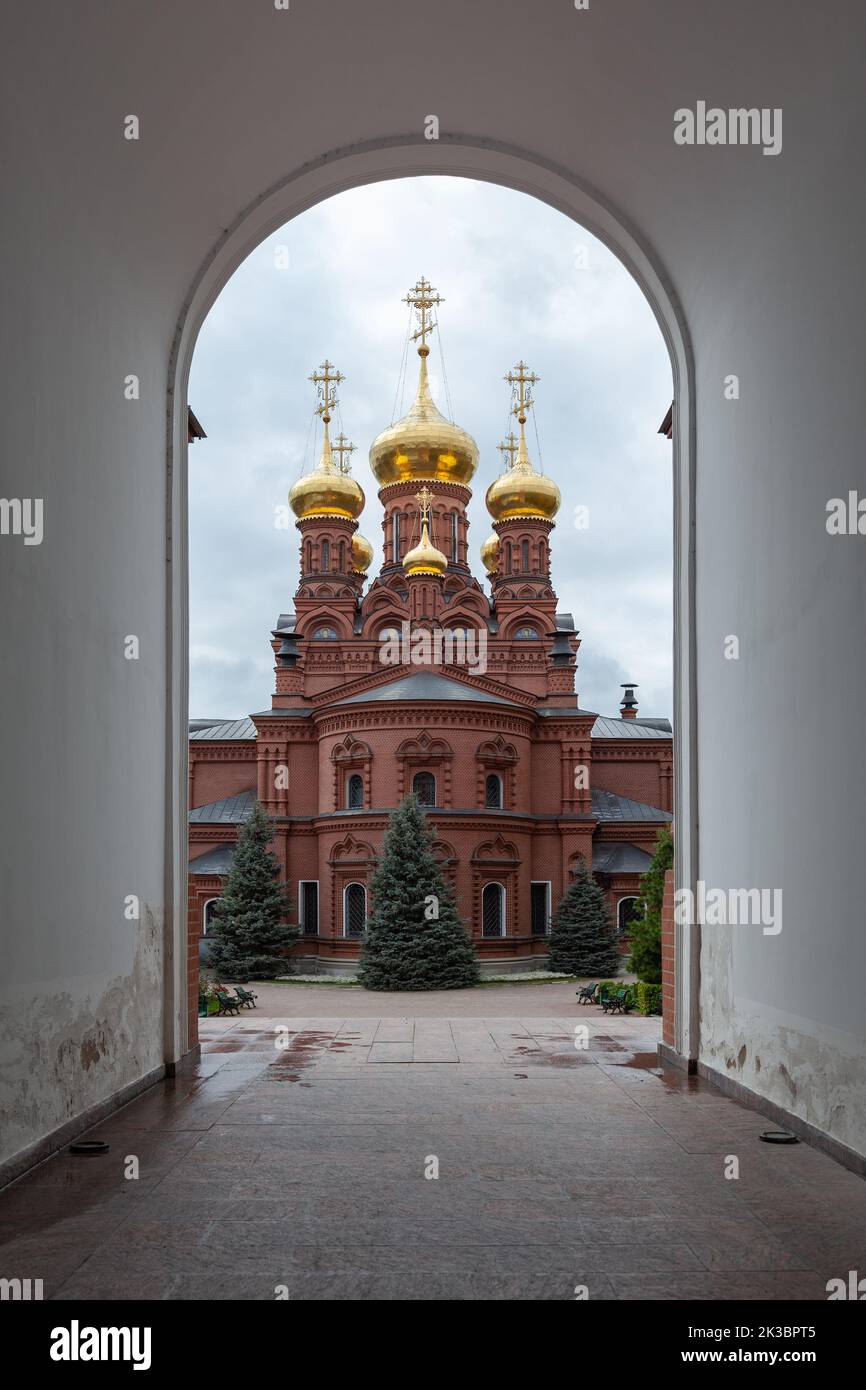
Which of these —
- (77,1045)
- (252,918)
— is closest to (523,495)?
(252,918)

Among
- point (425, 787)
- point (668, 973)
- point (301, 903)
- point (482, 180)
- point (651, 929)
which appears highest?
point (482, 180)

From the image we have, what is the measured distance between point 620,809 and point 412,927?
1105cm

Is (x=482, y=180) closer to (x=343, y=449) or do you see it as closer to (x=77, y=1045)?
(x=77, y=1045)

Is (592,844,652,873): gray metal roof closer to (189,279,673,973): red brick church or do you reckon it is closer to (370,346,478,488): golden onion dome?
(189,279,673,973): red brick church

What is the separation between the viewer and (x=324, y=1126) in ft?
18.7

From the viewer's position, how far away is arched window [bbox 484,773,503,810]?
28.9m

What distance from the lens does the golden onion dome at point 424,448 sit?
3609cm

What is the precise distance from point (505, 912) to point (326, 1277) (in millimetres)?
24947

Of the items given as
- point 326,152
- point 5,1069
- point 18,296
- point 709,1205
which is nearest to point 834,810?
point 709,1205

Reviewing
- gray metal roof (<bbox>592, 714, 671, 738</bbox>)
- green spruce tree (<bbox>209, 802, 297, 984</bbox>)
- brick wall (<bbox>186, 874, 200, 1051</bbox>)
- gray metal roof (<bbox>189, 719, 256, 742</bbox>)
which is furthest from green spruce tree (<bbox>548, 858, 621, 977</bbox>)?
brick wall (<bbox>186, 874, 200, 1051</bbox>)

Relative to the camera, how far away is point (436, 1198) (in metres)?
4.38

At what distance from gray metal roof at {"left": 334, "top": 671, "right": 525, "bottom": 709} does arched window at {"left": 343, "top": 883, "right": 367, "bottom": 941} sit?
15.1ft

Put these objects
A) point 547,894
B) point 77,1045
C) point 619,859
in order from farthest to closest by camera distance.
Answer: point 619,859, point 547,894, point 77,1045

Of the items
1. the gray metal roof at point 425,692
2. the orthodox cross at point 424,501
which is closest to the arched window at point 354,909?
the gray metal roof at point 425,692
